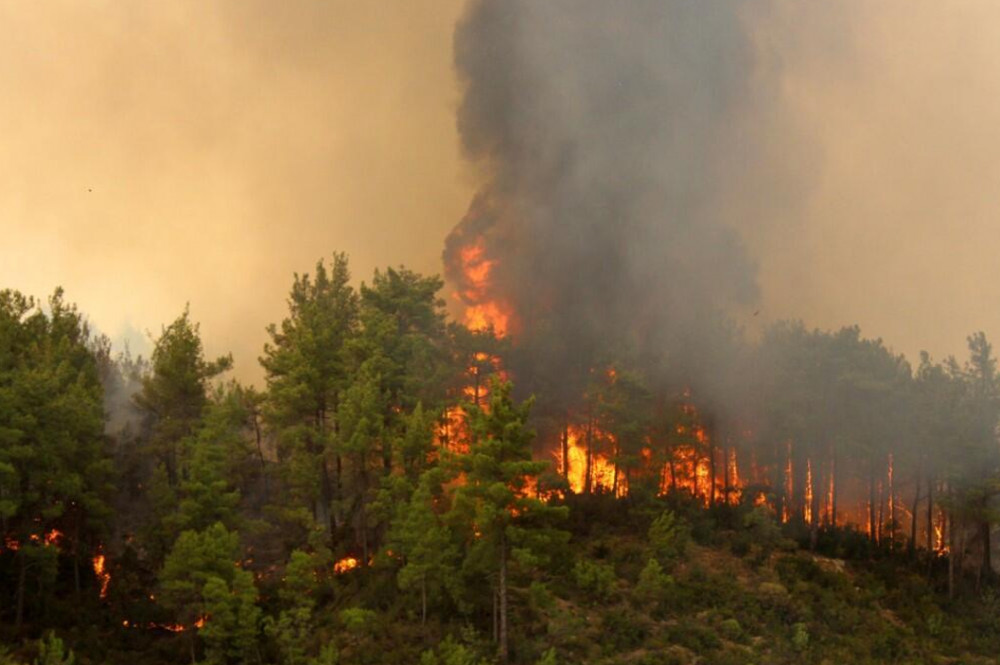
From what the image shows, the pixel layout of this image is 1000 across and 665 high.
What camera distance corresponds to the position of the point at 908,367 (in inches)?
2073

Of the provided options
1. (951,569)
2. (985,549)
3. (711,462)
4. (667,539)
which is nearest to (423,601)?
(667,539)

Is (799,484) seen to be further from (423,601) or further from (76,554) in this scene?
(76,554)

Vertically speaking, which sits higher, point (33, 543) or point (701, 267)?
point (701, 267)

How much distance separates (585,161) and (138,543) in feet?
147

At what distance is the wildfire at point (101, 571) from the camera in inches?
1518

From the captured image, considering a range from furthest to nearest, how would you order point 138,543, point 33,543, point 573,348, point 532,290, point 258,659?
point 532,290 < point 573,348 < point 138,543 < point 33,543 < point 258,659

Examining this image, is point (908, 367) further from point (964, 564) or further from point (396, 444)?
point (396, 444)

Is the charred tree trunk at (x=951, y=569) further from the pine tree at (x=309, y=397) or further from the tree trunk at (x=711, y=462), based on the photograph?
the pine tree at (x=309, y=397)

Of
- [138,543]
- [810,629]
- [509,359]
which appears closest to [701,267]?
[509,359]

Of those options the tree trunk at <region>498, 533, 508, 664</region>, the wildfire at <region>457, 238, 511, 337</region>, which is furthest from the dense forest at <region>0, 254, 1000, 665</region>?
the wildfire at <region>457, 238, 511, 337</region>

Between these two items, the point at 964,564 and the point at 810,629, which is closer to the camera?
the point at 810,629

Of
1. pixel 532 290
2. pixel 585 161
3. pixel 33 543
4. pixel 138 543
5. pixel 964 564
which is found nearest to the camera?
pixel 33 543

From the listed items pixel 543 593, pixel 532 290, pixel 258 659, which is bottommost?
pixel 258 659

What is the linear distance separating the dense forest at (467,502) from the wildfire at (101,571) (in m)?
0.11
